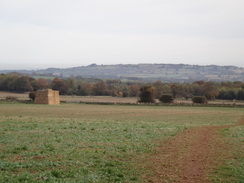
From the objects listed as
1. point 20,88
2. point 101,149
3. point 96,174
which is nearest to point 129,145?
point 101,149

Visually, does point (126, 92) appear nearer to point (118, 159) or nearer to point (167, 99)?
point (167, 99)

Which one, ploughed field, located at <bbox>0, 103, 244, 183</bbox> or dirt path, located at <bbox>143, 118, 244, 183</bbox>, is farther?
dirt path, located at <bbox>143, 118, 244, 183</bbox>

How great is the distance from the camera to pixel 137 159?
14.6 metres

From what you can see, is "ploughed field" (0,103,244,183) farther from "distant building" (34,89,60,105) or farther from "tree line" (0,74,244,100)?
"tree line" (0,74,244,100)

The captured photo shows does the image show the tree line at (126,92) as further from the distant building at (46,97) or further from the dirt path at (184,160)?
the dirt path at (184,160)

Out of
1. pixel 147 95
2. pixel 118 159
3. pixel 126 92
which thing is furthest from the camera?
pixel 126 92

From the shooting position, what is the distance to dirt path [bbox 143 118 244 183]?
11.7 meters

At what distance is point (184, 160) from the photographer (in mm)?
14586

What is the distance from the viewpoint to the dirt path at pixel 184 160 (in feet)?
38.5

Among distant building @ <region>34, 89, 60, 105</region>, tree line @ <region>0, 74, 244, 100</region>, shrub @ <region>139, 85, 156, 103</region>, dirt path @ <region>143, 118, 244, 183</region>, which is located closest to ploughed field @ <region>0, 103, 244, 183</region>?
dirt path @ <region>143, 118, 244, 183</region>

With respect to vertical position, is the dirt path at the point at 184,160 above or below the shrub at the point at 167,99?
above

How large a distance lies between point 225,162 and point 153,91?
3211 inches

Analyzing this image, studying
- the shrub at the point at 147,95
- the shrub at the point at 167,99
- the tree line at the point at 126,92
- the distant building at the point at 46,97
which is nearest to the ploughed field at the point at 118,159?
the distant building at the point at 46,97

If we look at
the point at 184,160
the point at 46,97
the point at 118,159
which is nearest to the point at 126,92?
the point at 46,97
